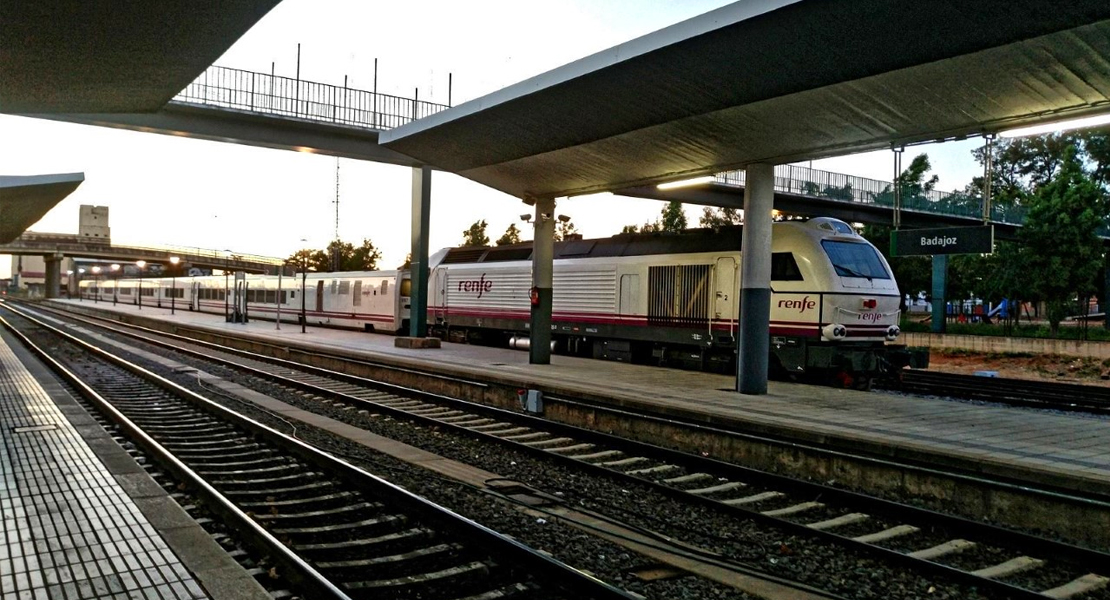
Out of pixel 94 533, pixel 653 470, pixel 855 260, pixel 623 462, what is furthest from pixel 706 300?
pixel 94 533

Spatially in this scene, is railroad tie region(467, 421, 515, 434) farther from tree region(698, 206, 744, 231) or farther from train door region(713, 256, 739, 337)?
tree region(698, 206, 744, 231)

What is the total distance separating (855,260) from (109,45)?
13.5m

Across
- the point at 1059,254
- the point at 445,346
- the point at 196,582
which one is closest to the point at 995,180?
the point at 1059,254

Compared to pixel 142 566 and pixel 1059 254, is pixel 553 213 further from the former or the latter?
pixel 1059 254

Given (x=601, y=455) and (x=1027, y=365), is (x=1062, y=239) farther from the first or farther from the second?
(x=601, y=455)

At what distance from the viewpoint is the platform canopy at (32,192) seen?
1916 cm

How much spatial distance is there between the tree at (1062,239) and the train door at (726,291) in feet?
70.3

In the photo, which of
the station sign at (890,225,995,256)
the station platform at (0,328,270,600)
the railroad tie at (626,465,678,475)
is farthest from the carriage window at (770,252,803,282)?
the station platform at (0,328,270,600)

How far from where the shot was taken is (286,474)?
869 cm

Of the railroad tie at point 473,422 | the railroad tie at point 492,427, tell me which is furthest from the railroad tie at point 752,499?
the railroad tie at point 473,422

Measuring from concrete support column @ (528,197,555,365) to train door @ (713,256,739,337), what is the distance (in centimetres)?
405

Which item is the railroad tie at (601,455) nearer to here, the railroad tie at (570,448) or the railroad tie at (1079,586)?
the railroad tie at (570,448)

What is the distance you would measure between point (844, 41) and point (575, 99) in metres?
4.46

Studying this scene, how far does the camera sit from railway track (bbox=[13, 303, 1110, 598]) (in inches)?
241
